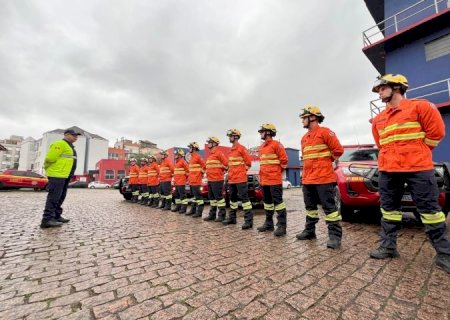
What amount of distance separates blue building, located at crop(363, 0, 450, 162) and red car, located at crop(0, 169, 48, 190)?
2334 centimetres

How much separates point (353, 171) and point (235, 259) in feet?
8.55

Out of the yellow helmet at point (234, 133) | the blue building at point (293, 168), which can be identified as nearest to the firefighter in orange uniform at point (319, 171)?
the yellow helmet at point (234, 133)

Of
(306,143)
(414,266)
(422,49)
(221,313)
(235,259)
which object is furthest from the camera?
(422,49)

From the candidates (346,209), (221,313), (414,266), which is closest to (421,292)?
(414,266)

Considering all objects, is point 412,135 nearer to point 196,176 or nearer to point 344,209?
point 344,209

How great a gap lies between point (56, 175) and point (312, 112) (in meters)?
5.09

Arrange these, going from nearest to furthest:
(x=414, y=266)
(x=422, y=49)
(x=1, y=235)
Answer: (x=414, y=266) → (x=1, y=235) → (x=422, y=49)

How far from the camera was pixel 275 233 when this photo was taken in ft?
12.6

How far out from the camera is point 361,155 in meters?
5.01

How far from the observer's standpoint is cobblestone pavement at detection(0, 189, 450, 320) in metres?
1.64

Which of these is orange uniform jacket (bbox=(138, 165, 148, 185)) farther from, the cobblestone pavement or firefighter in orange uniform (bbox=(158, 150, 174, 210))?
the cobblestone pavement

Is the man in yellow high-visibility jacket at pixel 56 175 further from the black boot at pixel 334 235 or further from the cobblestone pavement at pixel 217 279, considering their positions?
the black boot at pixel 334 235

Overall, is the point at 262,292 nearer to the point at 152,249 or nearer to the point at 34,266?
the point at 152,249

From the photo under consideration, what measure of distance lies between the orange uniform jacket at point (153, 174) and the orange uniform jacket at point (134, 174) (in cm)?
178
